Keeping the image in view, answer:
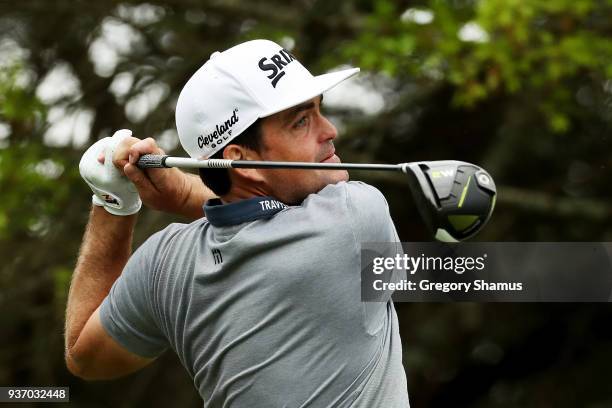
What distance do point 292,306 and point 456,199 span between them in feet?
1.66

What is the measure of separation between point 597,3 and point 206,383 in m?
4.46

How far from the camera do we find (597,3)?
6.67m

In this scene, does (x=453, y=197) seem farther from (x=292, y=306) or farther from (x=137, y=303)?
(x=137, y=303)

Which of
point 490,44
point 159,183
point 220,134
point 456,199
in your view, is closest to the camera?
point 456,199

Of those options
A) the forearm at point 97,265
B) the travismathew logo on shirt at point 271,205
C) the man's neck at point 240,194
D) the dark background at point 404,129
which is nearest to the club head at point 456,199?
the travismathew logo on shirt at point 271,205

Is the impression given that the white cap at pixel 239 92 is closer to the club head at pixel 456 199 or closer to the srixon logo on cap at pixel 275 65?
the srixon logo on cap at pixel 275 65

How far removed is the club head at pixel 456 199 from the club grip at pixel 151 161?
79 cm

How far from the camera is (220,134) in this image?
3031 millimetres

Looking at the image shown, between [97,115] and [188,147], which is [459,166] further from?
[97,115]

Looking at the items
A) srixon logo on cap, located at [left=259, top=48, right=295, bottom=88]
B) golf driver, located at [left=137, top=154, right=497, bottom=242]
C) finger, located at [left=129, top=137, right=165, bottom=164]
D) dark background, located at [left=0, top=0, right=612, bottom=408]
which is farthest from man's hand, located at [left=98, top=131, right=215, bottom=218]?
dark background, located at [left=0, top=0, right=612, bottom=408]

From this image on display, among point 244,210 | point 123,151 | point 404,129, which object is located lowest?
point 404,129

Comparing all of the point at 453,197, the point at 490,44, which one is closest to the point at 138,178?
the point at 453,197

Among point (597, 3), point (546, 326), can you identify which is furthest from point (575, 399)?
point (597, 3)

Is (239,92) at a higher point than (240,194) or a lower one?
higher
